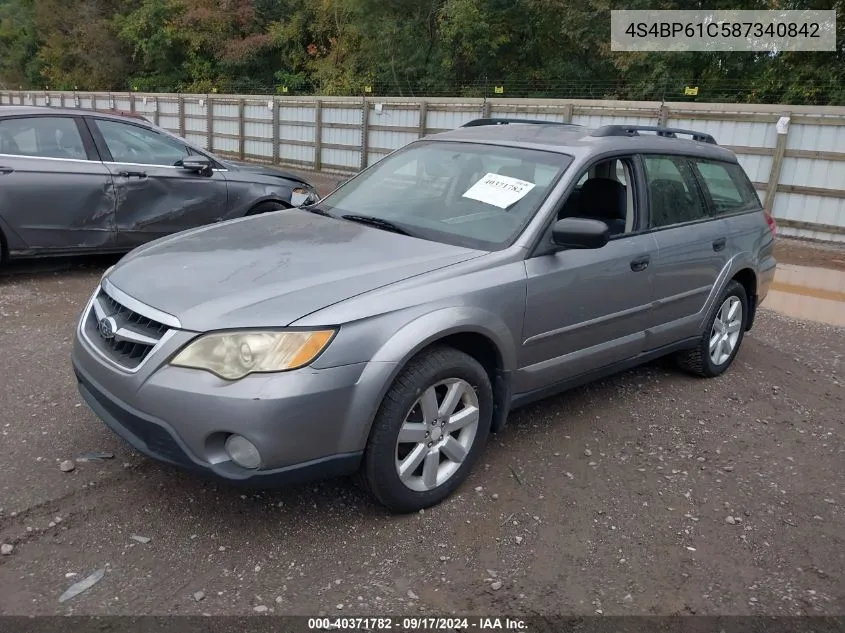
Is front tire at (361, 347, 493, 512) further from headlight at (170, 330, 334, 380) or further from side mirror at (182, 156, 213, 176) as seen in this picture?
side mirror at (182, 156, 213, 176)

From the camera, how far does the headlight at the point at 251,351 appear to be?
2822 mm

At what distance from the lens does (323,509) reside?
11.0ft

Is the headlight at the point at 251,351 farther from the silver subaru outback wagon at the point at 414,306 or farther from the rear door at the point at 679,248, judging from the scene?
the rear door at the point at 679,248

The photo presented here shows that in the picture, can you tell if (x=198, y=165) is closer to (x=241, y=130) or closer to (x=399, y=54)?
(x=241, y=130)

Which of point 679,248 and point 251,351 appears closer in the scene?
point 251,351

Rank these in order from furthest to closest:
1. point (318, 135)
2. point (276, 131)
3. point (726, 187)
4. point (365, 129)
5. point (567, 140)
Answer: point (276, 131) → point (318, 135) → point (365, 129) → point (726, 187) → point (567, 140)

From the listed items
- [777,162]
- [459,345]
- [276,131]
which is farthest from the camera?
[276,131]

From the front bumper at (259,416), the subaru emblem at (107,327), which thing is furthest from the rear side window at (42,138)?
the front bumper at (259,416)

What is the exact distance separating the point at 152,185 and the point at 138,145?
439 mm

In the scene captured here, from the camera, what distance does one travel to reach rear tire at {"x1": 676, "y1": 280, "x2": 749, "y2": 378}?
202 inches

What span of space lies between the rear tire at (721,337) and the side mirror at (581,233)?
1.85 metres

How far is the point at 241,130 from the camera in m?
21.1

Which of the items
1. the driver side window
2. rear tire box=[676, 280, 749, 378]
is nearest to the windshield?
rear tire box=[676, 280, 749, 378]

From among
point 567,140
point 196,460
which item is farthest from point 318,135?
point 196,460
